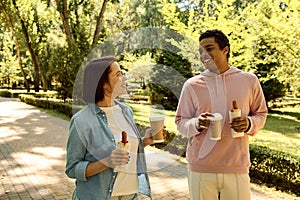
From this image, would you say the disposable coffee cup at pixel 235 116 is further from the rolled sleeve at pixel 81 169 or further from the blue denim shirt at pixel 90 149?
the rolled sleeve at pixel 81 169

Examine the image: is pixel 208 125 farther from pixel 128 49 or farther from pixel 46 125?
pixel 46 125

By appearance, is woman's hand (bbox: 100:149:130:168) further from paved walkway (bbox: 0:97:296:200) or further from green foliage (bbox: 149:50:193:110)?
paved walkway (bbox: 0:97:296:200)

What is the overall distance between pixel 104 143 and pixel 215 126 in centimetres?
71

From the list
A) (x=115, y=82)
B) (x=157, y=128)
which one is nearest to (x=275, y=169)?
(x=157, y=128)

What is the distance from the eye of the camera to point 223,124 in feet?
6.68

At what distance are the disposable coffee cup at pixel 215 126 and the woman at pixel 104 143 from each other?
395mm

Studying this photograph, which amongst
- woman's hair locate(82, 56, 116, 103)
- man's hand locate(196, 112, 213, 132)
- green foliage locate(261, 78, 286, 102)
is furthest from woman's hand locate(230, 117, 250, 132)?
green foliage locate(261, 78, 286, 102)

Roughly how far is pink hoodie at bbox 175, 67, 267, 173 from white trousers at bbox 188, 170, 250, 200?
39 millimetres

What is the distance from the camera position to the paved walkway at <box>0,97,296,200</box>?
439 cm

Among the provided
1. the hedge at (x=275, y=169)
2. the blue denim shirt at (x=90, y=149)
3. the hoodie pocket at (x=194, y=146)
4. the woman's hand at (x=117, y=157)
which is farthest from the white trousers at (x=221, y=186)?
the hedge at (x=275, y=169)

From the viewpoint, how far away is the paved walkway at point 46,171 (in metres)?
4.39

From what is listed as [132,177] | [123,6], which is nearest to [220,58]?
[132,177]

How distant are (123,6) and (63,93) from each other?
1208 cm

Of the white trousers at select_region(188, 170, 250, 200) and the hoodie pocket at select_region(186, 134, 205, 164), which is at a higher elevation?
the hoodie pocket at select_region(186, 134, 205, 164)
